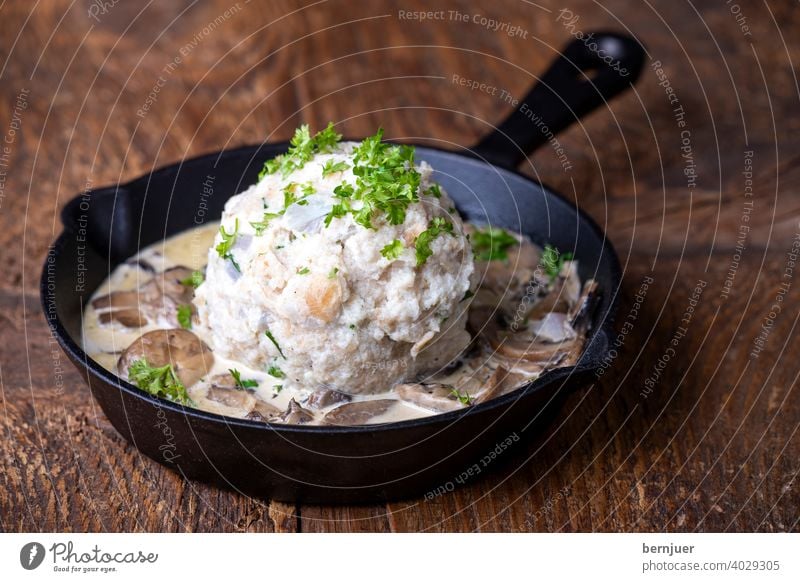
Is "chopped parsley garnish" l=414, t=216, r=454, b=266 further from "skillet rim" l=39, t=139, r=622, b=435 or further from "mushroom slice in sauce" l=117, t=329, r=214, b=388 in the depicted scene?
"mushroom slice in sauce" l=117, t=329, r=214, b=388

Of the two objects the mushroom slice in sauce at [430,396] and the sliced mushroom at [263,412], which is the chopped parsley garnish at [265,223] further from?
the mushroom slice in sauce at [430,396]

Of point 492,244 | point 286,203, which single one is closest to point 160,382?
point 286,203

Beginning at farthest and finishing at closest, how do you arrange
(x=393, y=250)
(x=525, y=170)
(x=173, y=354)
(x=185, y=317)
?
1. (x=525, y=170)
2. (x=185, y=317)
3. (x=173, y=354)
4. (x=393, y=250)

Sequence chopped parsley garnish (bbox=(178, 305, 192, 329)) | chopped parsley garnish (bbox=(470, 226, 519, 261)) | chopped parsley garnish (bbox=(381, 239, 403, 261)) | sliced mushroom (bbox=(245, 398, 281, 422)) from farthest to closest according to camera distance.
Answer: chopped parsley garnish (bbox=(470, 226, 519, 261))
chopped parsley garnish (bbox=(178, 305, 192, 329))
sliced mushroom (bbox=(245, 398, 281, 422))
chopped parsley garnish (bbox=(381, 239, 403, 261))

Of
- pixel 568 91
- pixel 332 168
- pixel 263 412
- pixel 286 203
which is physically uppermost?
pixel 568 91

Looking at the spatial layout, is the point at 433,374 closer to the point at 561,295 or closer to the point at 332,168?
the point at 561,295

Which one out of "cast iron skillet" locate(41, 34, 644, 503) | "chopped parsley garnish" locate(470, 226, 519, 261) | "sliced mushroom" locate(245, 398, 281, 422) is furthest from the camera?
"chopped parsley garnish" locate(470, 226, 519, 261)

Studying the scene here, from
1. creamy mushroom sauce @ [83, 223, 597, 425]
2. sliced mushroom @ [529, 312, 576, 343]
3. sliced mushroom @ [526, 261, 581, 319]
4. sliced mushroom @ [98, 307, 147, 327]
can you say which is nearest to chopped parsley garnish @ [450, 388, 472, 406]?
creamy mushroom sauce @ [83, 223, 597, 425]

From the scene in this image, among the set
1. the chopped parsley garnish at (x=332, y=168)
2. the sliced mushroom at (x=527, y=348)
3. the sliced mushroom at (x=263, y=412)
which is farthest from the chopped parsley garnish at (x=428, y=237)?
the sliced mushroom at (x=263, y=412)
